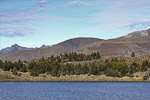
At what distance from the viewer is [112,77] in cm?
15688

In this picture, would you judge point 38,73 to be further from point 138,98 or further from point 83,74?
point 138,98

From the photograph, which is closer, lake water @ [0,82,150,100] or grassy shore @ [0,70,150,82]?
lake water @ [0,82,150,100]

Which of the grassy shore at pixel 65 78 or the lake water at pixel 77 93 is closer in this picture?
the lake water at pixel 77 93

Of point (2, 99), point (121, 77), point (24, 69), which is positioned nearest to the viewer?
point (2, 99)

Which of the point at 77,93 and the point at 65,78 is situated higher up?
the point at 65,78

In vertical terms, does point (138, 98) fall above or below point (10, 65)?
below

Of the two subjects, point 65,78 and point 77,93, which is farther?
point 65,78

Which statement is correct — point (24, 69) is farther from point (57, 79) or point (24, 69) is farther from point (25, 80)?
point (57, 79)

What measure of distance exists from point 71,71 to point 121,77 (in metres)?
27.7

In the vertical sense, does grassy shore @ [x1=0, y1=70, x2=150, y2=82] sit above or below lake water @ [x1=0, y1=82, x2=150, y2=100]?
above

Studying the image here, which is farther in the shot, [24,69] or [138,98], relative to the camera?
[24,69]

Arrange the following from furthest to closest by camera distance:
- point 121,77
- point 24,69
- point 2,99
Answer: point 24,69 < point 121,77 < point 2,99

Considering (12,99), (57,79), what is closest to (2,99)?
(12,99)

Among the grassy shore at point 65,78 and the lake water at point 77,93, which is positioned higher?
the grassy shore at point 65,78
